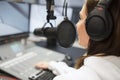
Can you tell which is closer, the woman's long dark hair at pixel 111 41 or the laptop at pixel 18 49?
the woman's long dark hair at pixel 111 41

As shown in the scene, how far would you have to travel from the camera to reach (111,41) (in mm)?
756

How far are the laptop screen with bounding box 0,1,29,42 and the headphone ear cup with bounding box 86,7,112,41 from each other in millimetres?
853

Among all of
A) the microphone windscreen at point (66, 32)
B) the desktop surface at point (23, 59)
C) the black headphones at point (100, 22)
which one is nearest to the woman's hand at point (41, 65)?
the desktop surface at point (23, 59)

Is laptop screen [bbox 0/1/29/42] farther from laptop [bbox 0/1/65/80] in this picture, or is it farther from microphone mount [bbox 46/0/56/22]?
microphone mount [bbox 46/0/56/22]

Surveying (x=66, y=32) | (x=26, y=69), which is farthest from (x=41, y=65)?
(x=66, y=32)

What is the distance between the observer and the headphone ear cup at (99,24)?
703 millimetres

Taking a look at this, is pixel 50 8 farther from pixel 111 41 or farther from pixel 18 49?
pixel 18 49

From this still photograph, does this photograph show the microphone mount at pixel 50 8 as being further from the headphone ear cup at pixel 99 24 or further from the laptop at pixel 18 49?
the laptop at pixel 18 49

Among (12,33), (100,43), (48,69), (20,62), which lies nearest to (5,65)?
(20,62)

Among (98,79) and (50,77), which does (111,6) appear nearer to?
(98,79)

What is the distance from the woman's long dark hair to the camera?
0.71 metres

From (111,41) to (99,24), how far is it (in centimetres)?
9

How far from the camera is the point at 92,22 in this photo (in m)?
0.73

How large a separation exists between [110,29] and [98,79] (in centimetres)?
19
